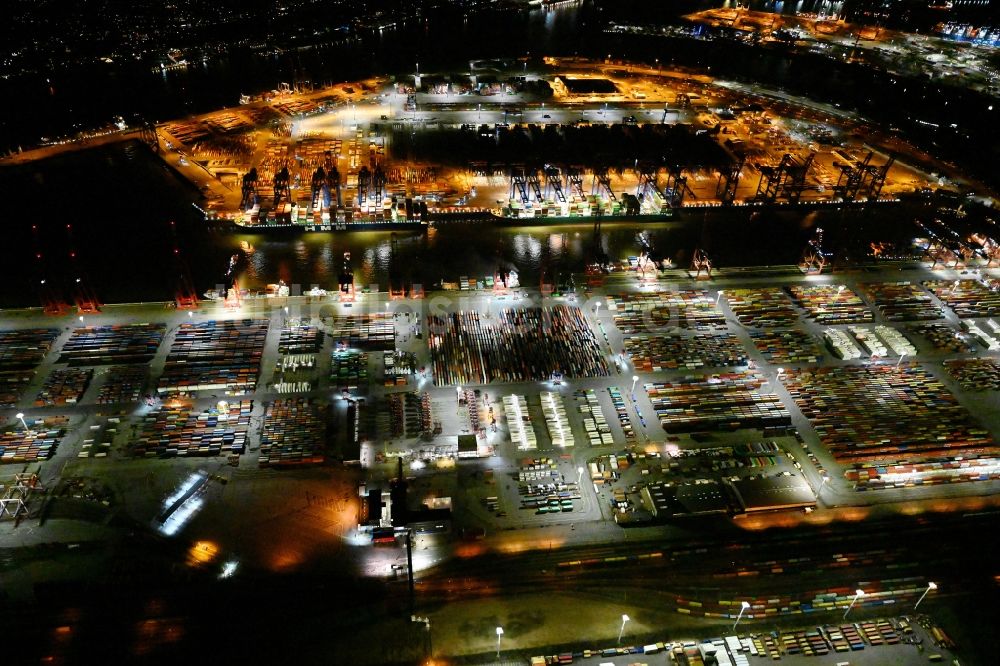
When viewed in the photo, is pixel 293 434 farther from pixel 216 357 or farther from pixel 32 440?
pixel 32 440

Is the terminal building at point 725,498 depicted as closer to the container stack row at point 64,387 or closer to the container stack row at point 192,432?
the container stack row at point 192,432

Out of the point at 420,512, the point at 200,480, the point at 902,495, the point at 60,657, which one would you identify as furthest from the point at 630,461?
the point at 60,657

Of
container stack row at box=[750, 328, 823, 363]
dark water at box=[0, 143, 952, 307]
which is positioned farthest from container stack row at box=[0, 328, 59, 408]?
container stack row at box=[750, 328, 823, 363]

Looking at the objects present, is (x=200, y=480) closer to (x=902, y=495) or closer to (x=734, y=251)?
(x=902, y=495)

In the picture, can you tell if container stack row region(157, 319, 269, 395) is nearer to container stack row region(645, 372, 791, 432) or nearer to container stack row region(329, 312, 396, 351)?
container stack row region(329, 312, 396, 351)

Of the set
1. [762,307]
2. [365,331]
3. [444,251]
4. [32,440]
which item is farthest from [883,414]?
[32,440]

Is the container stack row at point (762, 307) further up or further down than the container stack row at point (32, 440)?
further up

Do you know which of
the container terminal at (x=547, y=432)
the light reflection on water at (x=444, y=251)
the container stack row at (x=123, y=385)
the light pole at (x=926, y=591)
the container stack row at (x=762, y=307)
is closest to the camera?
the light pole at (x=926, y=591)

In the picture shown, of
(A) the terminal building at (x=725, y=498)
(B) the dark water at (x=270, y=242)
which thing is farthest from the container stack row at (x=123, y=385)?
(A) the terminal building at (x=725, y=498)

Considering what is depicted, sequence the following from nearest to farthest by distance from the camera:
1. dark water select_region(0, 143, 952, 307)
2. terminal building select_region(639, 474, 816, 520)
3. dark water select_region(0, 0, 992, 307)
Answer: terminal building select_region(639, 474, 816, 520) → dark water select_region(0, 143, 952, 307) → dark water select_region(0, 0, 992, 307)

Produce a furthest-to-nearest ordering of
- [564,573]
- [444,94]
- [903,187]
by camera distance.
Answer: [444,94] → [903,187] → [564,573]

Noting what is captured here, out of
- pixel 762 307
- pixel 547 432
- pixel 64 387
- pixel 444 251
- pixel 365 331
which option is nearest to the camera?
pixel 547 432
